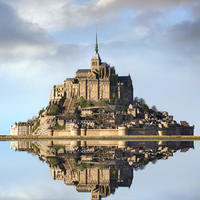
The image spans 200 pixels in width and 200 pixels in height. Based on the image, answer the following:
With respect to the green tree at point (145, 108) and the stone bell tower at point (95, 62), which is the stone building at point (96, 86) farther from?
the green tree at point (145, 108)

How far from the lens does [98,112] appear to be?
12412 cm

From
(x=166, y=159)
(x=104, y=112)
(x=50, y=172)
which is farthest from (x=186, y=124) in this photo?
(x=50, y=172)

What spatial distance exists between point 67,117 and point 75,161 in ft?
237

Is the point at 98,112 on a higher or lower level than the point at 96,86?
lower

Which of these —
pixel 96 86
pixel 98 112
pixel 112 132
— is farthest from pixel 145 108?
pixel 112 132

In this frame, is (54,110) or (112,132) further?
(54,110)

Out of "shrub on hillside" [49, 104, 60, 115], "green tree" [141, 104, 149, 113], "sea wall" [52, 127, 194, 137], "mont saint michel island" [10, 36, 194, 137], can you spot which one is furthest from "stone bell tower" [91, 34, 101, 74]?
"sea wall" [52, 127, 194, 137]

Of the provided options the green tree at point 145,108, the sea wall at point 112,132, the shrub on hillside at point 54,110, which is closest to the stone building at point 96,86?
the shrub on hillside at point 54,110

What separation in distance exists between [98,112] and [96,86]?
29.0 ft

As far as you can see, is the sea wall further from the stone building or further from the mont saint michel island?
→ the stone building

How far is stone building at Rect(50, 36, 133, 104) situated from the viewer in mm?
130125

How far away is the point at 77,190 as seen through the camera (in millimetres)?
33781

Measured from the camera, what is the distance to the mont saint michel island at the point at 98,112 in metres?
115

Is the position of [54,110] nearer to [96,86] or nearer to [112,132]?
[96,86]
